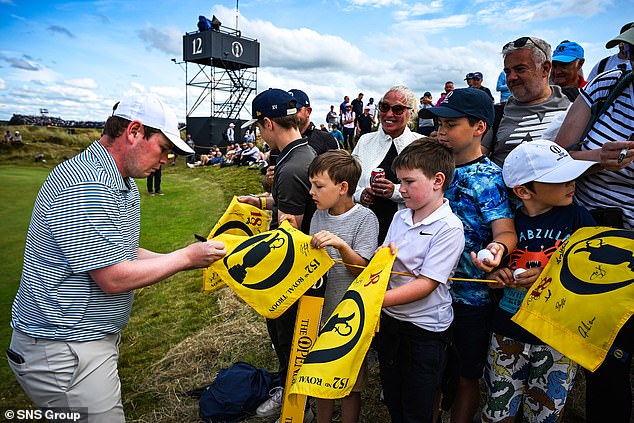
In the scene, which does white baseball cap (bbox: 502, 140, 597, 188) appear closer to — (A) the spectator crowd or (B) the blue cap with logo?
(A) the spectator crowd

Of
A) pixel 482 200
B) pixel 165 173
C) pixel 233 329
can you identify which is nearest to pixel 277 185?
pixel 482 200

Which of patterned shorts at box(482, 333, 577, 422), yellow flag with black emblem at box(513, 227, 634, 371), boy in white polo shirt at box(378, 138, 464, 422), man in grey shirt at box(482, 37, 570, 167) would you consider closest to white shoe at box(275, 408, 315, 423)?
boy in white polo shirt at box(378, 138, 464, 422)

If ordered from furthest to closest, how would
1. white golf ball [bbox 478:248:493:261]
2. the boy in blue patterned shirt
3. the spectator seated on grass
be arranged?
1. the spectator seated on grass
2. the boy in blue patterned shirt
3. white golf ball [bbox 478:248:493:261]

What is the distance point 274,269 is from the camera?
259 centimetres

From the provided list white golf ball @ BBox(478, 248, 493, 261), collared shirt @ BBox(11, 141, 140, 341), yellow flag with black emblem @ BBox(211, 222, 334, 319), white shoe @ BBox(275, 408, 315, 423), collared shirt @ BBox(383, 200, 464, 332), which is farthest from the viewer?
white shoe @ BBox(275, 408, 315, 423)

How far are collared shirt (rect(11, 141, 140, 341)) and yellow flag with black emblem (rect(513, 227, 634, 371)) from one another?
2107 millimetres

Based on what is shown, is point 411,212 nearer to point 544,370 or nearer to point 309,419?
point 544,370

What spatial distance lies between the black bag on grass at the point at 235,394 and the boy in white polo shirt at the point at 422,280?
1.48m

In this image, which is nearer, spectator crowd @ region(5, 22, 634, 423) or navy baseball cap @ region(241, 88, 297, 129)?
spectator crowd @ region(5, 22, 634, 423)

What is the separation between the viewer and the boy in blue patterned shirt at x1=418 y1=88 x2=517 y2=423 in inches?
96.3

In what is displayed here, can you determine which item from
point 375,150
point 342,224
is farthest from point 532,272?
point 375,150

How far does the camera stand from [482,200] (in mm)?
2400

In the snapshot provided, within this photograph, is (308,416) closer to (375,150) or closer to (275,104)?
(375,150)

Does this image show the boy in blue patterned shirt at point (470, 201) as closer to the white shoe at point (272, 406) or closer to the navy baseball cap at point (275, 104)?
the navy baseball cap at point (275, 104)
